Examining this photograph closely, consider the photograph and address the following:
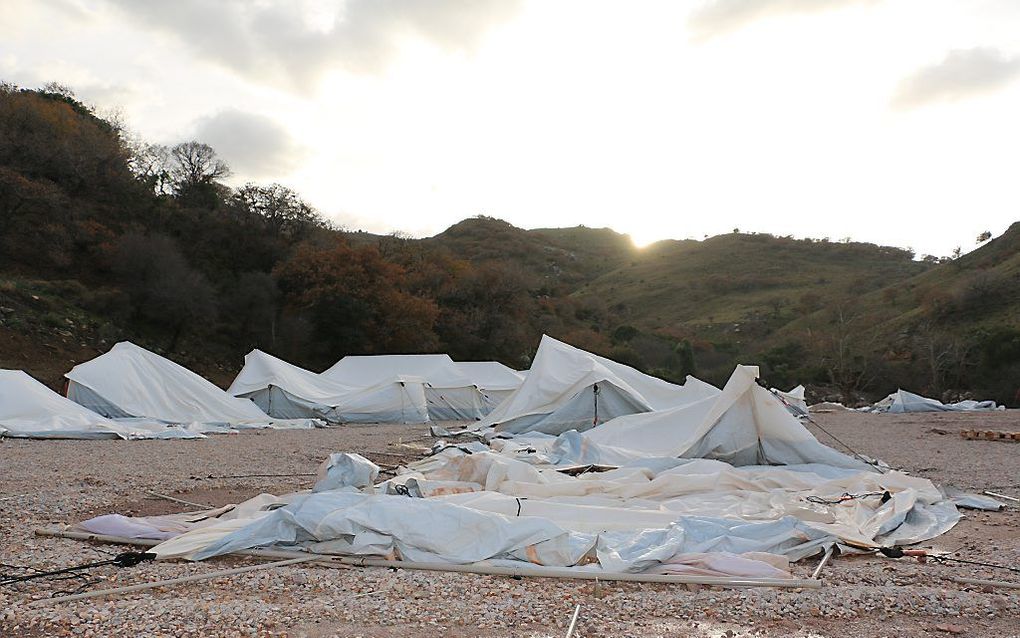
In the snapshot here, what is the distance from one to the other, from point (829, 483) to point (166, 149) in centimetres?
4047

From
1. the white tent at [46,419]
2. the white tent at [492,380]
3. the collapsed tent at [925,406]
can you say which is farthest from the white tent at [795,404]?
the white tent at [46,419]

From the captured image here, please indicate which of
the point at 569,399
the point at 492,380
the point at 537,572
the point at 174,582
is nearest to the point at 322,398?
the point at 492,380

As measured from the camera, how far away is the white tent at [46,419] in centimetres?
1441

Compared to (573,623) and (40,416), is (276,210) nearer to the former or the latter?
(40,416)

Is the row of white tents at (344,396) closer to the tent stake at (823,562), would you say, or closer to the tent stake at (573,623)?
the tent stake at (823,562)

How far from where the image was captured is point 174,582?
4355mm

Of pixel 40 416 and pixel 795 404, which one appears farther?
pixel 795 404

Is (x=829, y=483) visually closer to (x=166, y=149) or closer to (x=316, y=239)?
(x=316, y=239)

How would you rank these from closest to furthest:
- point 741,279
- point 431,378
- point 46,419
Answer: point 46,419 → point 431,378 → point 741,279

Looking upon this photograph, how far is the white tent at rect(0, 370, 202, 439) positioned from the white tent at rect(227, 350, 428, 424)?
5950 millimetres

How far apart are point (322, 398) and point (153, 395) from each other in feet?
16.5

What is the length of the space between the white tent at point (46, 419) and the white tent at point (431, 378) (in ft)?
28.1

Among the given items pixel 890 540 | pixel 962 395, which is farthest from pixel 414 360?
pixel 962 395

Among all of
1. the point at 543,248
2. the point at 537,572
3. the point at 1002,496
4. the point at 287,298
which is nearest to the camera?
the point at 537,572
